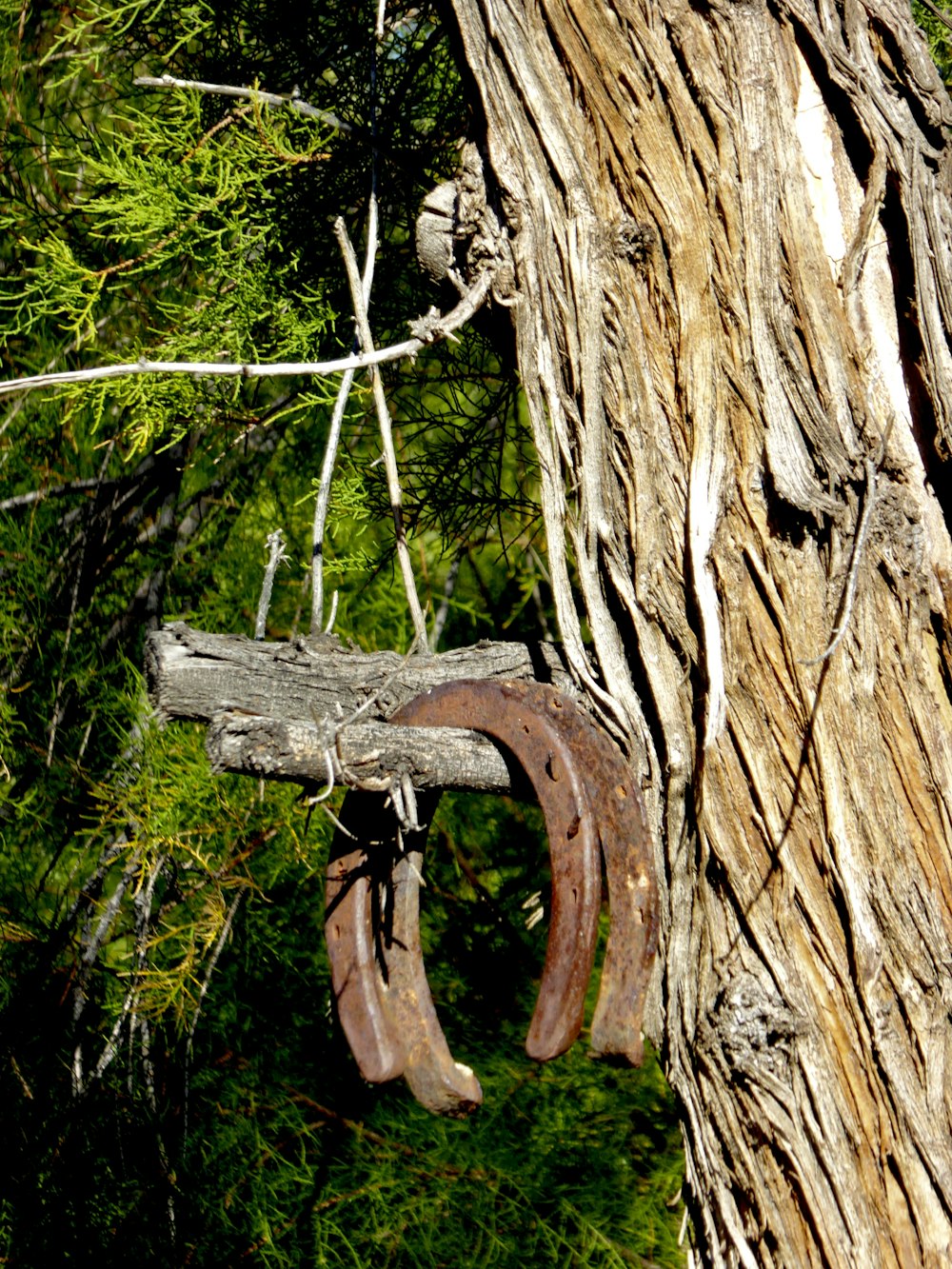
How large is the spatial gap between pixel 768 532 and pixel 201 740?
53.7 inches

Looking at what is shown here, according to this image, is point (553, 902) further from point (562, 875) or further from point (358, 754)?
point (358, 754)

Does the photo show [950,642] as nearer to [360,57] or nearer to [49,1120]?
[360,57]

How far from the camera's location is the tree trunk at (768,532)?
40.0 inches

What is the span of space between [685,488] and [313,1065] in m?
1.67

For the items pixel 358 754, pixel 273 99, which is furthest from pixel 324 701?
pixel 273 99

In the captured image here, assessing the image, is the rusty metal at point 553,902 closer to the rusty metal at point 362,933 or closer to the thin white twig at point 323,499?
the rusty metal at point 362,933

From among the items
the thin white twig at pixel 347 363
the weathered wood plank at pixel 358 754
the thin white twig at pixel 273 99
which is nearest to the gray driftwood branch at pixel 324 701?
the weathered wood plank at pixel 358 754

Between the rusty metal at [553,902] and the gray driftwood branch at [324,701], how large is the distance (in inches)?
1.7

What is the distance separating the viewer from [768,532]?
3.63 feet

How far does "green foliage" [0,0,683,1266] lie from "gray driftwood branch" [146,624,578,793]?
539mm

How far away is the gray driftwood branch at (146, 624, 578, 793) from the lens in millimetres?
1042

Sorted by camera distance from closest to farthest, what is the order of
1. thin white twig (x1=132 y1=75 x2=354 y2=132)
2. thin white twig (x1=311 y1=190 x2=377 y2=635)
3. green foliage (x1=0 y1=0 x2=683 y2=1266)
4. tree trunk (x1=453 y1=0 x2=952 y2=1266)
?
tree trunk (x1=453 y1=0 x2=952 y2=1266) → thin white twig (x1=311 y1=190 x2=377 y2=635) → thin white twig (x1=132 y1=75 x2=354 y2=132) → green foliage (x1=0 y1=0 x2=683 y2=1266)

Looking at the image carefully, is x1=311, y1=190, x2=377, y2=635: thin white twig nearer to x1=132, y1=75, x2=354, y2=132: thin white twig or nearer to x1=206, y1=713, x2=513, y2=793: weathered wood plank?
x1=206, y1=713, x2=513, y2=793: weathered wood plank

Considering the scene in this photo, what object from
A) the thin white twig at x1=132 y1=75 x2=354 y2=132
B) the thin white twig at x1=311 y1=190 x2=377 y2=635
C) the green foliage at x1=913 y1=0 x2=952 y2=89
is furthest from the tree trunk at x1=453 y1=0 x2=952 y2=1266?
the green foliage at x1=913 y1=0 x2=952 y2=89
